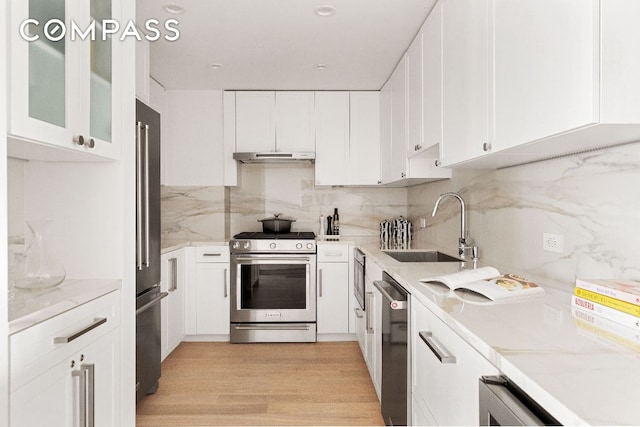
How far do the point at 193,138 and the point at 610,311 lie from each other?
12.2 ft

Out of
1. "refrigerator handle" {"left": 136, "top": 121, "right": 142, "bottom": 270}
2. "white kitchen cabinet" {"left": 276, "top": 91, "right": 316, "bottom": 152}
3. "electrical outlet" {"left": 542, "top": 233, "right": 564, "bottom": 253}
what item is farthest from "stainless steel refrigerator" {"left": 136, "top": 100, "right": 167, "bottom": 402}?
"electrical outlet" {"left": 542, "top": 233, "right": 564, "bottom": 253}

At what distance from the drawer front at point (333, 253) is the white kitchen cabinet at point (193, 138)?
1152 millimetres

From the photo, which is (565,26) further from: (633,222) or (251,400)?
(251,400)

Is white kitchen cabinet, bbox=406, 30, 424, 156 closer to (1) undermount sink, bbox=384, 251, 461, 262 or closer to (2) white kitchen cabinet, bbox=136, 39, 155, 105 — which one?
(1) undermount sink, bbox=384, 251, 461, 262

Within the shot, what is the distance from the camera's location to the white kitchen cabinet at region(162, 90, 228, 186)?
4.18 m

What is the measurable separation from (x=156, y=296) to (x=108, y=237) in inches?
36.6

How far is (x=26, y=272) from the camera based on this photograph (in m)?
1.63

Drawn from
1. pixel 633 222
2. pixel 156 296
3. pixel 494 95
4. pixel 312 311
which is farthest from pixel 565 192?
pixel 312 311

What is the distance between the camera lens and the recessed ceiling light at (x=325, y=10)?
2.51 meters

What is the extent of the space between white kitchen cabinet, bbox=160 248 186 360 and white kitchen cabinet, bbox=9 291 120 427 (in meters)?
1.47

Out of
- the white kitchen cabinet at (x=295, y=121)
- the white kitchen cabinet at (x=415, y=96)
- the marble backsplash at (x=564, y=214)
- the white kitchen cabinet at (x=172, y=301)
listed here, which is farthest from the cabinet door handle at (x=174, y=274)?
the marble backsplash at (x=564, y=214)

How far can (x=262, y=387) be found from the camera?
116 inches

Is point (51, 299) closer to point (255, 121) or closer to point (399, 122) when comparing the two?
point (399, 122)

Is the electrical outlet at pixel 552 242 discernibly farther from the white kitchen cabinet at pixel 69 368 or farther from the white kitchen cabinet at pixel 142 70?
the white kitchen cabinet at pixel 142 70
